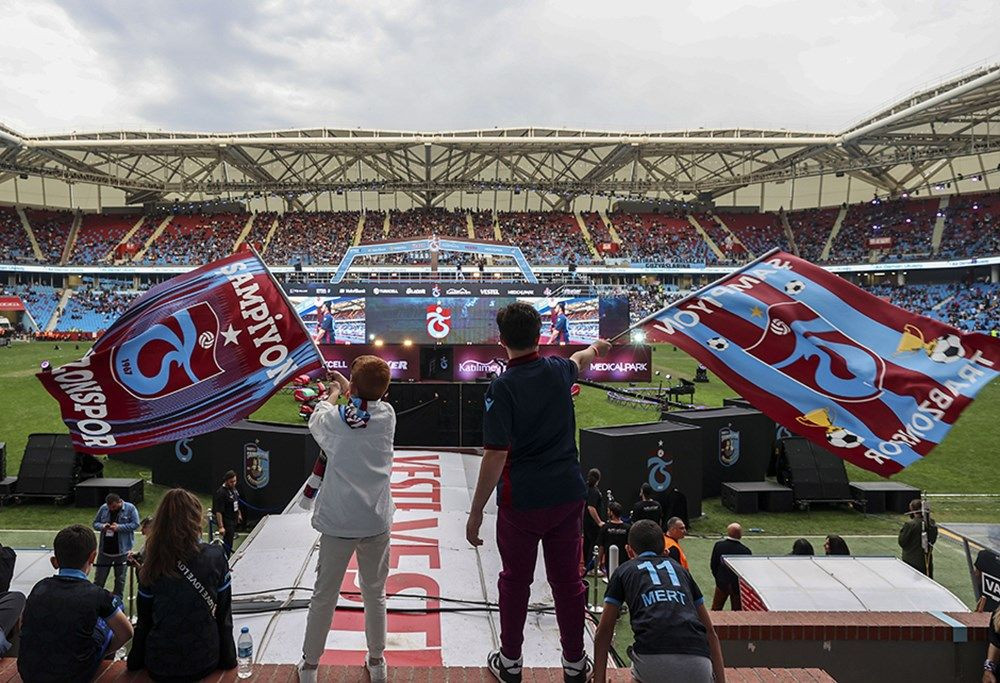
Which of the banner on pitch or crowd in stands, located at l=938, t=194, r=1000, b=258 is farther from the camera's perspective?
crowd in stands, located at l=938, t=194, r=1000, b=258

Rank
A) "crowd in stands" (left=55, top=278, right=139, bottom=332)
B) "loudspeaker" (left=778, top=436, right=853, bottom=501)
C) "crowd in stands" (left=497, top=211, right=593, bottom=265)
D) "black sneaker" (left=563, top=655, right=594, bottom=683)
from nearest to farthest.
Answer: "black sneaker" (left=563, top=655, right=594, bottom=683)
"loudspeaker" (left=778, top=436, right=853, bottom=501)
"crowd in stands" (left=55, top=278, right=139, bottom=332)
"crowd in stands" (left=497, top=211, right=593, bottom=265)

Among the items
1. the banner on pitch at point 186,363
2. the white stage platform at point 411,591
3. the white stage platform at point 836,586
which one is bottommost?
the white stage platform at point 836,586

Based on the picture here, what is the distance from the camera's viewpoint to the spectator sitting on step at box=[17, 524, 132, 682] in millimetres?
2969

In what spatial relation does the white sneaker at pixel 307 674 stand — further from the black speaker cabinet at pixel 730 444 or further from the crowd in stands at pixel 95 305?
the crowd in stands at pixel 95 305

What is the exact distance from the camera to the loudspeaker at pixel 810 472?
11.7m

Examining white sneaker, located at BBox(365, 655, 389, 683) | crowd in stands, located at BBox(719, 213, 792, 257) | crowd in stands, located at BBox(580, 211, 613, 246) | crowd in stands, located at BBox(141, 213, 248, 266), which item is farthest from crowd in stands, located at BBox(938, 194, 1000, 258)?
crowd in stands, located at BBox(141, 213, 248, 266)

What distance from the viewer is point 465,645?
167 inches

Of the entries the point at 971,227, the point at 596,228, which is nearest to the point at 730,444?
the point at 596,228

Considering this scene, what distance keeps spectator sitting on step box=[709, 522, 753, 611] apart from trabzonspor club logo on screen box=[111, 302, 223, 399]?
531 cm

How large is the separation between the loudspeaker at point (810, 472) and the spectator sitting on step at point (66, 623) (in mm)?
11451

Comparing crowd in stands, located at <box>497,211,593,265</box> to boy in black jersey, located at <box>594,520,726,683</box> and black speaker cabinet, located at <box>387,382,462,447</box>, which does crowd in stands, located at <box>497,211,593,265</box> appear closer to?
black speaker cabinet, located at <box>387,382,462,447</box>

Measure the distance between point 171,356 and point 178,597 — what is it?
8.10ft

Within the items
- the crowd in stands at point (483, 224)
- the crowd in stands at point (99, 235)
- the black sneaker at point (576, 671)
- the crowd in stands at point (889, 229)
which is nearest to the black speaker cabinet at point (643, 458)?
the black sneaker at point (576, 671)

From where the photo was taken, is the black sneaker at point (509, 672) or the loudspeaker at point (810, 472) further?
the loudspeaker at point (810, 472)
